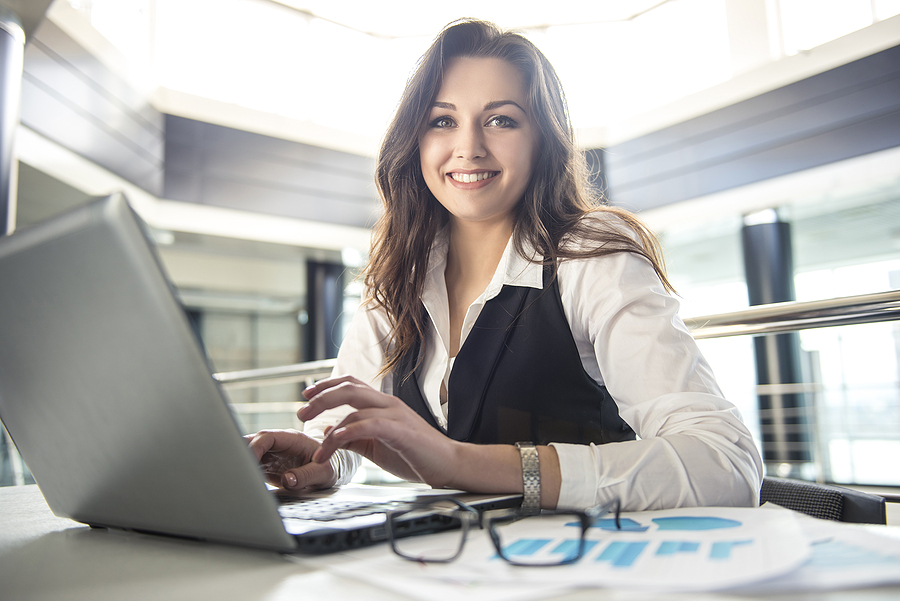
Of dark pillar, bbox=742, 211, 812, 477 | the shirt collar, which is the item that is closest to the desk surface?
the shirt collar

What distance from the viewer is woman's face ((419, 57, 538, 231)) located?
1207 mm

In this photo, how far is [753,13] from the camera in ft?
17.2

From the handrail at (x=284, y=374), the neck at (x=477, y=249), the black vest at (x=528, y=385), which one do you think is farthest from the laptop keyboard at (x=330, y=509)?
the handrail at (x=284, y=374)

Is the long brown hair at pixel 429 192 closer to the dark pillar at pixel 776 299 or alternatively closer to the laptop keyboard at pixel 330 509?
the laptop keyboard at pixel 330 509

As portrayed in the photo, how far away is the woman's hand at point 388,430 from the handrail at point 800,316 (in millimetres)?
900

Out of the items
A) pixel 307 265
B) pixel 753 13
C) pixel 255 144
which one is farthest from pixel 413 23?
pixel 753 13

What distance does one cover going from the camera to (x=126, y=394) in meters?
0.43

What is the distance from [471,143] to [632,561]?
3.10ft

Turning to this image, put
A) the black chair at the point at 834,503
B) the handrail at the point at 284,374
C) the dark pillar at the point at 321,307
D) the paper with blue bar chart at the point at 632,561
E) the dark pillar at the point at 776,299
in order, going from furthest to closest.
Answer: the dark pillar at the point at 321,307 → the dark pillar at the point at 776,299 → the handrail at the point at 284,374 → the black chair at the point at 834,503 → the paper with blue bar chart at the point at 632,561

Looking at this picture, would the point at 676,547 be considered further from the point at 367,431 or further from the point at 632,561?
the point at 367,431

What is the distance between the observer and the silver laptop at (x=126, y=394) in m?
0.38

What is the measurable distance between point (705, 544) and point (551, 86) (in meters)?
1.04

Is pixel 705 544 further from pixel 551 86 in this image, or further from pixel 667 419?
pixel 551 86

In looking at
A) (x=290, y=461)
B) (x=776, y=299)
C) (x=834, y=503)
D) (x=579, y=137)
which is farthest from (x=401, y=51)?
(x=834, y=503)
